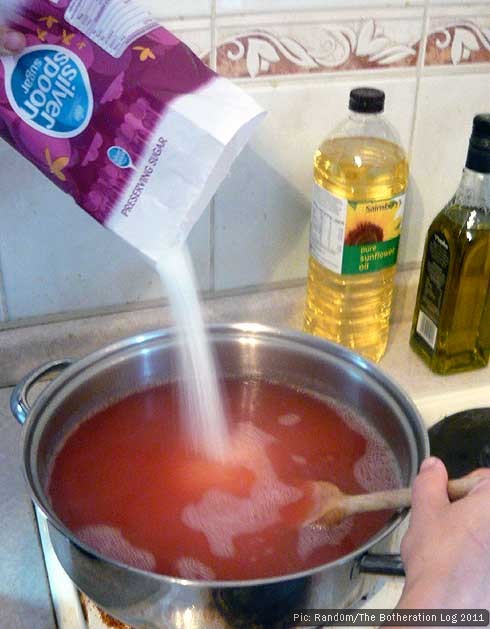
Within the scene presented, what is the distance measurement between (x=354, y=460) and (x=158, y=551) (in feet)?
0.66

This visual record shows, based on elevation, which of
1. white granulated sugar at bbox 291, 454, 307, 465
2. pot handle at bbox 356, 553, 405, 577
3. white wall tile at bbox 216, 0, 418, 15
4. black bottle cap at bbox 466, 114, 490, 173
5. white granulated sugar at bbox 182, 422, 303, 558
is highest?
white wall tile at bbox 216, 0, 418, 15

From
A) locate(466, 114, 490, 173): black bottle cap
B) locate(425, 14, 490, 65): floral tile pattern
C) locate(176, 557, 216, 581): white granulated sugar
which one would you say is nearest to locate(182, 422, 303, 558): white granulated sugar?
locate(176, 557, 216, 581): white granulated sugar

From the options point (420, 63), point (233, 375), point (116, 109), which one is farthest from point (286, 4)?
point (233, 375)

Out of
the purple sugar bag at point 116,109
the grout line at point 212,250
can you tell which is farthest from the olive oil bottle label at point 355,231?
the purple sugar bag at point 116,109

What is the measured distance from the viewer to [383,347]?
3.04ft

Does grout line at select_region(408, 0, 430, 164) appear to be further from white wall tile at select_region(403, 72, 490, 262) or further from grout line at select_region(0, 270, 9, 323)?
grout line at select_region(0, 270, 9, 323)

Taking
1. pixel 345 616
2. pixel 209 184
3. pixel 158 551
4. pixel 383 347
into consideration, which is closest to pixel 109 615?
pixel 158 551

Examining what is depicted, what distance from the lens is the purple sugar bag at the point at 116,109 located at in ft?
1.94

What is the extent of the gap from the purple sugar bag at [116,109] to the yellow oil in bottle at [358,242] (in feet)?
0.76

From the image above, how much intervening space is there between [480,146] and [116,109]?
35cm

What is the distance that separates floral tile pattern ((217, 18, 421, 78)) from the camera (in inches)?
30.7

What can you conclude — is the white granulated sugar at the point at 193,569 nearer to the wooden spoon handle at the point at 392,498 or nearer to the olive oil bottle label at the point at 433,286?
the wooden spoon handle at the point at 392,498

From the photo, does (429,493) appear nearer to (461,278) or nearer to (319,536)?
(319,536)

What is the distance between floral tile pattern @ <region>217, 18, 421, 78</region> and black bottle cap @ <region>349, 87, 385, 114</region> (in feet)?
0.24
